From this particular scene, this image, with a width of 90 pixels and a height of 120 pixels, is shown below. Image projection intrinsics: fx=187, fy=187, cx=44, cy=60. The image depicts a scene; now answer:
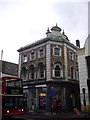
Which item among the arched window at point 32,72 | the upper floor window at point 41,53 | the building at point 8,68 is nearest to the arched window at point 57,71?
the upper floor window at point 41,53

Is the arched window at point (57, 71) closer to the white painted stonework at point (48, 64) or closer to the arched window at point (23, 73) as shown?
the white painted stonework at point (48, 64)

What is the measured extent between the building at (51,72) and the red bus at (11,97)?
10.4 metres

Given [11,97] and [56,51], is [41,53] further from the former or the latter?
[11,97]

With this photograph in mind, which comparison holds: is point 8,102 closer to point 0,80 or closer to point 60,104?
point 0,80

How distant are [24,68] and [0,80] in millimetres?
16597

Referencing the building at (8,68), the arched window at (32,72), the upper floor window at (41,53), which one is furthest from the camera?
the building at (8,68)

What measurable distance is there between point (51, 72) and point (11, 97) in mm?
12451

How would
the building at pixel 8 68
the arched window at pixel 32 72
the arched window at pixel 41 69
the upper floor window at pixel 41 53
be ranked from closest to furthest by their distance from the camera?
the arched window at pixel 41 69 → the upper floor window at pixel 41 53 → the arched window at pixel 32 72 → the building at pixel 8 68

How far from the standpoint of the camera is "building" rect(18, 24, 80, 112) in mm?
27703

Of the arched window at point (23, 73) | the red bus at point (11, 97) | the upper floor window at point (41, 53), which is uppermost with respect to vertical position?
the upper floor window at point (41, 53)

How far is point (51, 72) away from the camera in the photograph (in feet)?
91.8

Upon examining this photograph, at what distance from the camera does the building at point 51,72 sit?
90.9ft

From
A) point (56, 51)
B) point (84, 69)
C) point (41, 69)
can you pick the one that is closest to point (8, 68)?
point (41, 69)

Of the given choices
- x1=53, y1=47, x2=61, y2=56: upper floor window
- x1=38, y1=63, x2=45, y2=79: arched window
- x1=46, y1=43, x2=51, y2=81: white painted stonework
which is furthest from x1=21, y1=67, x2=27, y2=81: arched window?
x1=53, y1=47, x2=61, y2=56: upper floor window
